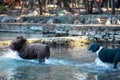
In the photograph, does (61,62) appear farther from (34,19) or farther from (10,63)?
(34,19)

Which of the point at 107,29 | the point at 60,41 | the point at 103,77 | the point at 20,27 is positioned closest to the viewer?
the point at 103,77

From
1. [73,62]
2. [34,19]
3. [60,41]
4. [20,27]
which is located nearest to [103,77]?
[73,62]

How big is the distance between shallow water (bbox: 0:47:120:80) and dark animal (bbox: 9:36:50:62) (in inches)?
8.9

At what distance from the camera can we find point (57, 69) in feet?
54.4

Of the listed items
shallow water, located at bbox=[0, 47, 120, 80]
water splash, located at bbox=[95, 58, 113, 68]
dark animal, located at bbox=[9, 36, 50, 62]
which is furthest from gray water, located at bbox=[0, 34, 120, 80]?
dark animal, located at bbox=[9, 36, 50, 62]

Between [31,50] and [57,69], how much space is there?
2216mm

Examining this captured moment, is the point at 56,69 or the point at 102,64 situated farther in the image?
the point at 102,64

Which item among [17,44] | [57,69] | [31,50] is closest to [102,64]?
[57,69]

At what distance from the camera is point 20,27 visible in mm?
38250

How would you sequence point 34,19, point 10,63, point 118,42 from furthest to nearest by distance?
point 34,19 → point 118,42 → point 10,63

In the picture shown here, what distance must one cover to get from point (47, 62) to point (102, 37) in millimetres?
10630

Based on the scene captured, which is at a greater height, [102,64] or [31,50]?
[31,50]

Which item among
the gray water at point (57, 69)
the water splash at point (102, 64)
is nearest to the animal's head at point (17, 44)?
the gray water at point (57, 69)

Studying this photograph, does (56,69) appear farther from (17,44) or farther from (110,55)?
(17,44)
